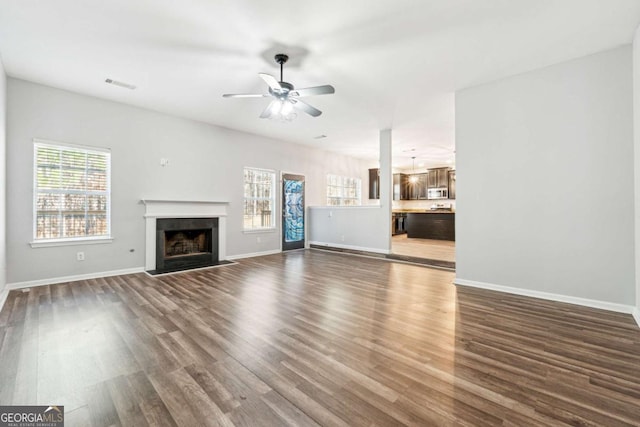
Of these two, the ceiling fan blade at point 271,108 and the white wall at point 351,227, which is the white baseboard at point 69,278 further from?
the white wall at point 351,227

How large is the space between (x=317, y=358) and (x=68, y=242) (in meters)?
4.59

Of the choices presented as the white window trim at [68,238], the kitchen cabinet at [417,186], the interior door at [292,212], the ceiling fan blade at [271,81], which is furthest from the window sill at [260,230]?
the kitchen cabinet at [417,186]

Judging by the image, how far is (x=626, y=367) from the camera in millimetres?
2053

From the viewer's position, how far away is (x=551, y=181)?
3.56 meters

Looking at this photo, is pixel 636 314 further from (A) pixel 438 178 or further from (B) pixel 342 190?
(A) pixel 438 178

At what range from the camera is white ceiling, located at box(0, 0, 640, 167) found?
8.53 feet

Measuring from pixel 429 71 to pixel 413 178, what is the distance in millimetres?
8472

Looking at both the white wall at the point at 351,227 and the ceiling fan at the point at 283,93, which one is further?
the white wall at the point at 351,227

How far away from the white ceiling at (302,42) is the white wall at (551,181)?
12.9 inches

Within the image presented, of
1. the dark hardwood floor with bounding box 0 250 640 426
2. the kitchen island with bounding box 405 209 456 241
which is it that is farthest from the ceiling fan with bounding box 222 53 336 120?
the kitchen island with bounding box 405 209 456 241

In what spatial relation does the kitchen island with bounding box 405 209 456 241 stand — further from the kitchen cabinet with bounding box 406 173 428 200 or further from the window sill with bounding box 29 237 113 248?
the window sill with bounding box 29 237 113 248

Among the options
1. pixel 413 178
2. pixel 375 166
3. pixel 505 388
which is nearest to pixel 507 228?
pixel 505 388
